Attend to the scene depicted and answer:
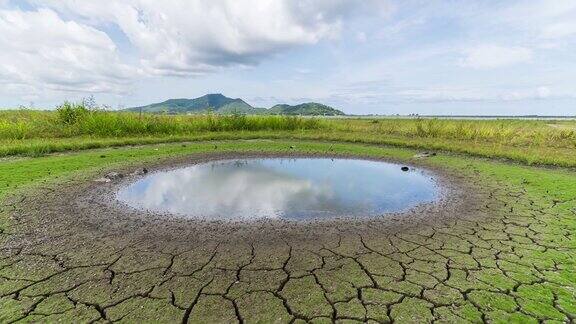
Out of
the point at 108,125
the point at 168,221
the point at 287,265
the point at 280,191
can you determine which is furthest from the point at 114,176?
the point at 108,125

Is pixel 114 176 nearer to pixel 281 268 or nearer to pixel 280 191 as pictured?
pixel 280 191

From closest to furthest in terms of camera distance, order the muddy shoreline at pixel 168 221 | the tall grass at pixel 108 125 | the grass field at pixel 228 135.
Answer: the muddy shoreline at pixel 168 221 → the grass field at pixel 228 135 → the tall grass at pixel 108 125

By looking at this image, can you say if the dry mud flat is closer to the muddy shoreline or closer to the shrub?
the muddy shoreline

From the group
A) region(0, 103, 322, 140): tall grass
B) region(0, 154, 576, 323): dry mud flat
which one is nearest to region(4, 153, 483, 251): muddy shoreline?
region(0, 154, 576, 323): dry mud flat

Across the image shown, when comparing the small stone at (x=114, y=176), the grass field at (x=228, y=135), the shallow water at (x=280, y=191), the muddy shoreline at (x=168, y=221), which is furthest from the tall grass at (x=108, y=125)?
the muddy shoreline at (x=168, y=221)

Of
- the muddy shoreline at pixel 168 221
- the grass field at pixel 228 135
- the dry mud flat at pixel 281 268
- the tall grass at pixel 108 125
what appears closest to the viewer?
the dry mud flat at pixel 281 268

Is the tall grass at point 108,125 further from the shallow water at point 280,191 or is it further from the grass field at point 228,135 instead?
the shallow water at point 280,191
